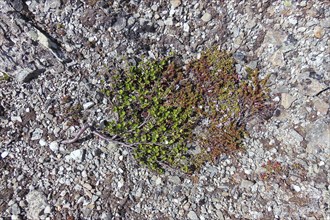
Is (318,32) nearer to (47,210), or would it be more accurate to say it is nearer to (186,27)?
(186,27)

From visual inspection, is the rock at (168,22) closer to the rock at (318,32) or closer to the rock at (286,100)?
the rock at (286,100)

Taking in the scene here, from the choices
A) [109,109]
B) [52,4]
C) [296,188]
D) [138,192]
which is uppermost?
[52,4]

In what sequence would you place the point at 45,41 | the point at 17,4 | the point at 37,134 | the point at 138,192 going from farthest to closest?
1. the point at 17,4
2. the point at 45,41
3. the point at 37,134
4. the point at 138,192

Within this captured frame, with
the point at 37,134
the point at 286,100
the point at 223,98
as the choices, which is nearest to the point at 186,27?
the point at 223,98

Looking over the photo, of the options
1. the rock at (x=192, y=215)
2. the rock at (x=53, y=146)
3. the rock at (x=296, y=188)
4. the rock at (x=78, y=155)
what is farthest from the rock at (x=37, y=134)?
the rock at (x=296, y=188)

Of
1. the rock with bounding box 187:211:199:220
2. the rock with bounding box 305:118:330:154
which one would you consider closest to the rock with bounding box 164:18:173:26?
the rock with bounding box 305:118:330:154

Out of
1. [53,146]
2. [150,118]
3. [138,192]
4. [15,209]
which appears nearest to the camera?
[15,209]
